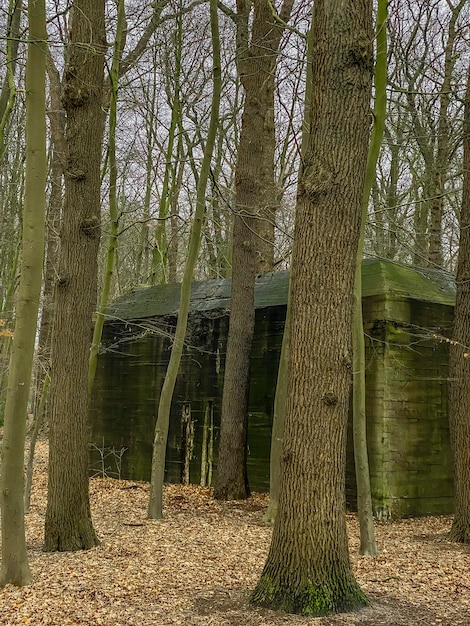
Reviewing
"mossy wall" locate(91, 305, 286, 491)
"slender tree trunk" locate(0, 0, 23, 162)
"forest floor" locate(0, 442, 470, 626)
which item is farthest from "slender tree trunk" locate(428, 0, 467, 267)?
"slender tree trunk" locate(0, 0, 23, 162)

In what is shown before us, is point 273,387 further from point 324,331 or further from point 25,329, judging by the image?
point 324,331

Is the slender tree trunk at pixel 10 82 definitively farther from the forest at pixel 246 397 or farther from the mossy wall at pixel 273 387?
the mossy wall at pixel 273 387

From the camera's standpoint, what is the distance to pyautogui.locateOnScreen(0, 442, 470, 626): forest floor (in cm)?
455

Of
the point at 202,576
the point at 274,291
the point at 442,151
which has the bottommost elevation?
the point at 202,576

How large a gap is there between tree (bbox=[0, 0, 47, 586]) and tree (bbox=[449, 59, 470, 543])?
474 cm

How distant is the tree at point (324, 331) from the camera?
4551mm

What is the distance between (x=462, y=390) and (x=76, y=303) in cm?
440

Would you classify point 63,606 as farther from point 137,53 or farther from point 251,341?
point 137,53

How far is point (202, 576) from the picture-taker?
5703 millimetres

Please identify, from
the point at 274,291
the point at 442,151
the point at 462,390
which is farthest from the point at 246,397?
the point at 442,151

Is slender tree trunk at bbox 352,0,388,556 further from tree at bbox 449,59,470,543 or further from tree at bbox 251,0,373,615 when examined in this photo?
tree at bbox 251,0,373,615

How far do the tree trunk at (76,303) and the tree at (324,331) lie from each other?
2663 mm

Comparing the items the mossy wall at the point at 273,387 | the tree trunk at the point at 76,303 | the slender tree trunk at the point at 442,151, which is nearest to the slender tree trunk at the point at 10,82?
the tree trunk at the point at 76,303

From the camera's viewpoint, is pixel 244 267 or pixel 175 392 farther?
pixel 175 392
